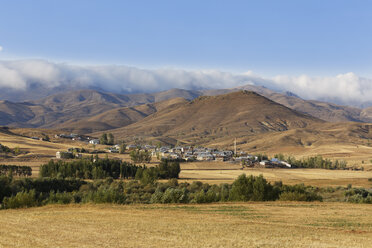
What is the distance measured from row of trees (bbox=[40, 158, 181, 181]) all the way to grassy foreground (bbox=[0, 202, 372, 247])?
58377 mm

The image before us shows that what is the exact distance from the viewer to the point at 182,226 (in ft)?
72.7

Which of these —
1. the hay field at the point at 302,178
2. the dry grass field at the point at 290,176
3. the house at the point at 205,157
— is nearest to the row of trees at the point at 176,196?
the dry grass field at the point at 290,176

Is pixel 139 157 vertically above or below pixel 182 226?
above

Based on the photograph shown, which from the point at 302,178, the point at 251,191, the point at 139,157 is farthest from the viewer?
the point at 139,157

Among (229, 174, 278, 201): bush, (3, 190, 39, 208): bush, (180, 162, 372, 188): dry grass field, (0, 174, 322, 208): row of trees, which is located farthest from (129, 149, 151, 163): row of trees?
(3, 190, 39, 208): bush

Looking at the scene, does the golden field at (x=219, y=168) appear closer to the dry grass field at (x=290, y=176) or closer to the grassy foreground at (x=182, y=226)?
the dry grass field at (x=290, y=176)

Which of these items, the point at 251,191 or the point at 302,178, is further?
the point at 302,178

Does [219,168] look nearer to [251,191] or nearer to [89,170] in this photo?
[89,170]

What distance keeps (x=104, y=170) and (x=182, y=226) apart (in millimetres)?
77034

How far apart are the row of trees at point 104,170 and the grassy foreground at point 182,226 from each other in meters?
58.4

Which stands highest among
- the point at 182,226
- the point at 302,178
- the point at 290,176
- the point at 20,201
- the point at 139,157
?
the point at 139,157

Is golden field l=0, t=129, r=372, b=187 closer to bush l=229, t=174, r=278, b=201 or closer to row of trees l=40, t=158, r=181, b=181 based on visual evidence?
row of trees l=40, t=158, r=181, b=181

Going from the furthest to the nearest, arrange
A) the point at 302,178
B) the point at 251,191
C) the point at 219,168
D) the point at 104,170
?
1. the point at 219,168
2. the point at 302,178
3. the point at 104,170
4. the point at 251,191

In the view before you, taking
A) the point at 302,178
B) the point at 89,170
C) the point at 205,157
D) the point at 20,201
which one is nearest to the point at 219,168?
the point at 205,157
